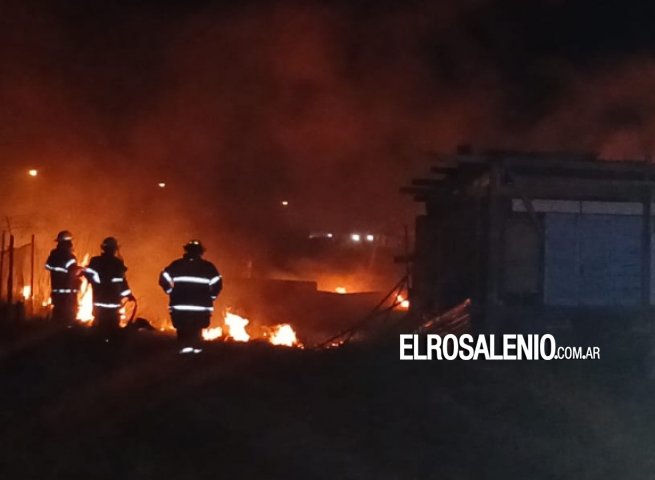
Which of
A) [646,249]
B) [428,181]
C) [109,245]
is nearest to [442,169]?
[428,181]

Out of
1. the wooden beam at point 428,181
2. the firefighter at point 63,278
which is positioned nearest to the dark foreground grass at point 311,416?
the firefighter at point 63,278

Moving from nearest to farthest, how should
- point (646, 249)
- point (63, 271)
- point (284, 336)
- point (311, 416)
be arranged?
point (311, 416), point (63, 271), point (646, 249), point (284, 336)

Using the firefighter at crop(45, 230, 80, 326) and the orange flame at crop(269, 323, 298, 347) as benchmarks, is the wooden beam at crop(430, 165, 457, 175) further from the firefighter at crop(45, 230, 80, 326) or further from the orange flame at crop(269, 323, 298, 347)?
the firefighter at crop(45, 230, 80, 326)

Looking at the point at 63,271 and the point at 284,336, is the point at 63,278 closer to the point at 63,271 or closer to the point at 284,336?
the point at 63,271

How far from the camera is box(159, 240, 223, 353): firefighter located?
932 centimetres

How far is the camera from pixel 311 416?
267 inches

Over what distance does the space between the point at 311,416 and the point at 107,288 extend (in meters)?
4.15

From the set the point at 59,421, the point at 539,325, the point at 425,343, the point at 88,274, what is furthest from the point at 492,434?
the point at 539,325

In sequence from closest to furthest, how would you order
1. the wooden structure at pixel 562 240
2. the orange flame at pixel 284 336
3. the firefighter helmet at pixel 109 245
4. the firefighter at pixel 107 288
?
1. the firefighter at pixel 107 288
2. the firefighter helmet at pixel 109 245
3. the wooden structure at pixel 562 240
4. the orange flame at pixel 284 336

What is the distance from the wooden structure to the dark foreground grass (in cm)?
335

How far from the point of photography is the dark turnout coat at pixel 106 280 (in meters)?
10.1

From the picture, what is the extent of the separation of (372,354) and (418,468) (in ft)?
13.3

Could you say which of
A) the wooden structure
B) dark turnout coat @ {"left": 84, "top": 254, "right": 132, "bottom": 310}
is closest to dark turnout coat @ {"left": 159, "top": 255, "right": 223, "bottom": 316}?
dark turnout coat @ {"left": 84, "top": 254, "right": 132, "bottom": 310}

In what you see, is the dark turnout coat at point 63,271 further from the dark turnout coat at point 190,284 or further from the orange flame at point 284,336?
the orange flame at point 284,336
